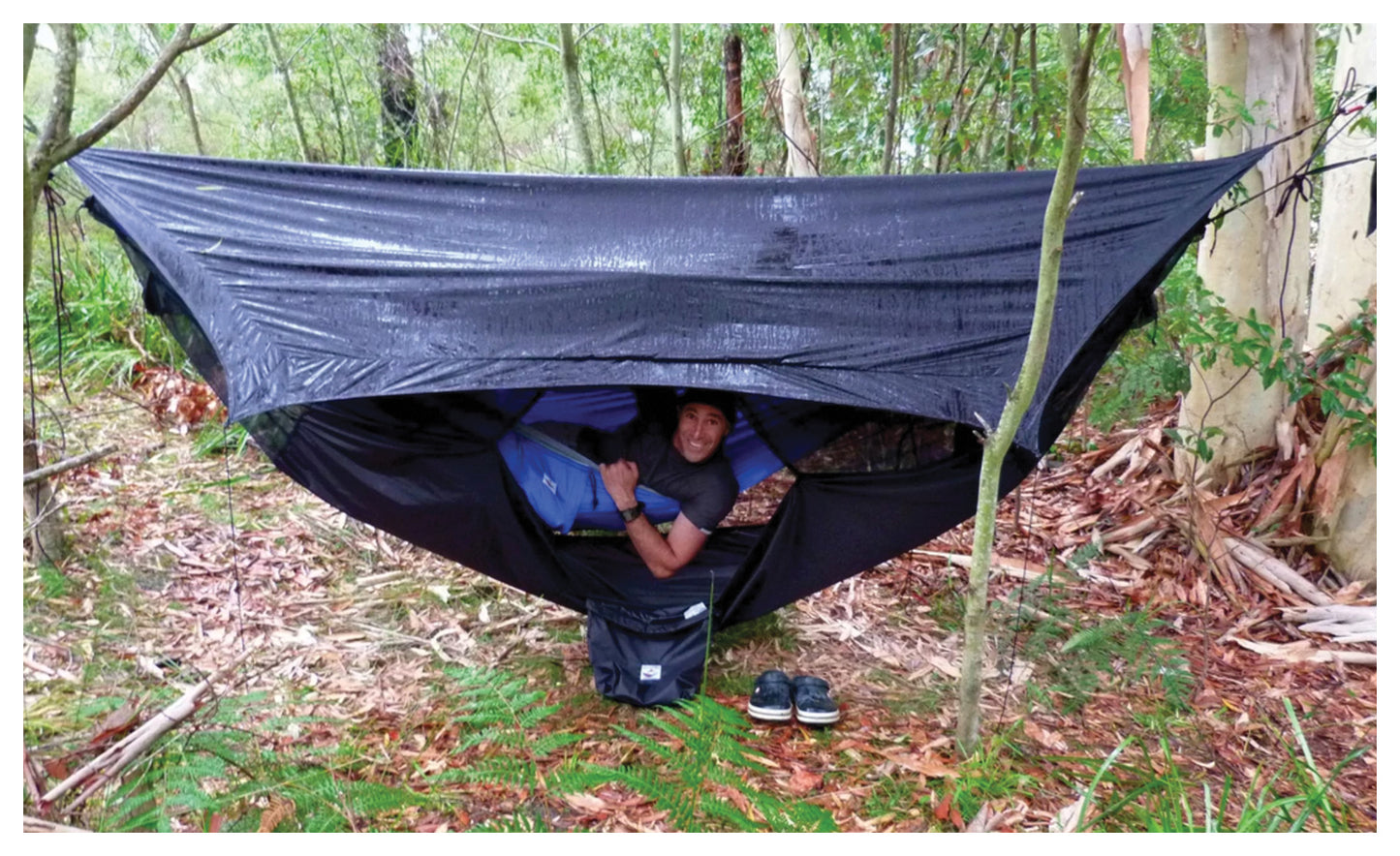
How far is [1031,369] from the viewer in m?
1.56

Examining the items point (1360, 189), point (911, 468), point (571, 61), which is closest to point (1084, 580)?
point (911, 468)

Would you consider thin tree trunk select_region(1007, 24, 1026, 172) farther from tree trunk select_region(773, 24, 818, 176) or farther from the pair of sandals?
the pair of sandals

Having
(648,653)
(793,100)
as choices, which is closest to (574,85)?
(793,100)

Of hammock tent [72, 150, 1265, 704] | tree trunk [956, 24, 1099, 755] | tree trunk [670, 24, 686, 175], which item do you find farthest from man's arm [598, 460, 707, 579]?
tree trunk [670, 24, 686, 175]

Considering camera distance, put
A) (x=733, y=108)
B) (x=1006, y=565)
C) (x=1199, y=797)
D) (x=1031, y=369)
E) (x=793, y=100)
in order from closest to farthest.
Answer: (x=1031, y=369) < (x=1199, y=797) < (x=1006, y=565) < (x=793, y=100) < (x=733, y=108)

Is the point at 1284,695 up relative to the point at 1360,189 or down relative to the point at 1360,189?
down

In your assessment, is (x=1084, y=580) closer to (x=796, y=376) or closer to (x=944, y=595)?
(x=944, y=595)

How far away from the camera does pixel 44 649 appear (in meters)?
2.28

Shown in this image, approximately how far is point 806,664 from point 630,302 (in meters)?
1.14

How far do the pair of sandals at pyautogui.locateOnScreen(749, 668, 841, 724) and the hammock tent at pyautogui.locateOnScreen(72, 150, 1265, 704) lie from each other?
0.17m

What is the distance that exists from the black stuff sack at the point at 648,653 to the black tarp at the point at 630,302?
21cm

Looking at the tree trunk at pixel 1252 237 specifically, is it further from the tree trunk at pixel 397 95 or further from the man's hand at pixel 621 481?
the tree trunk at pixel 397 95

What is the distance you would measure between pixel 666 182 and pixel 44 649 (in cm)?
200

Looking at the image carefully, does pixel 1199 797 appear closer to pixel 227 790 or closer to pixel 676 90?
pixel 227 790
